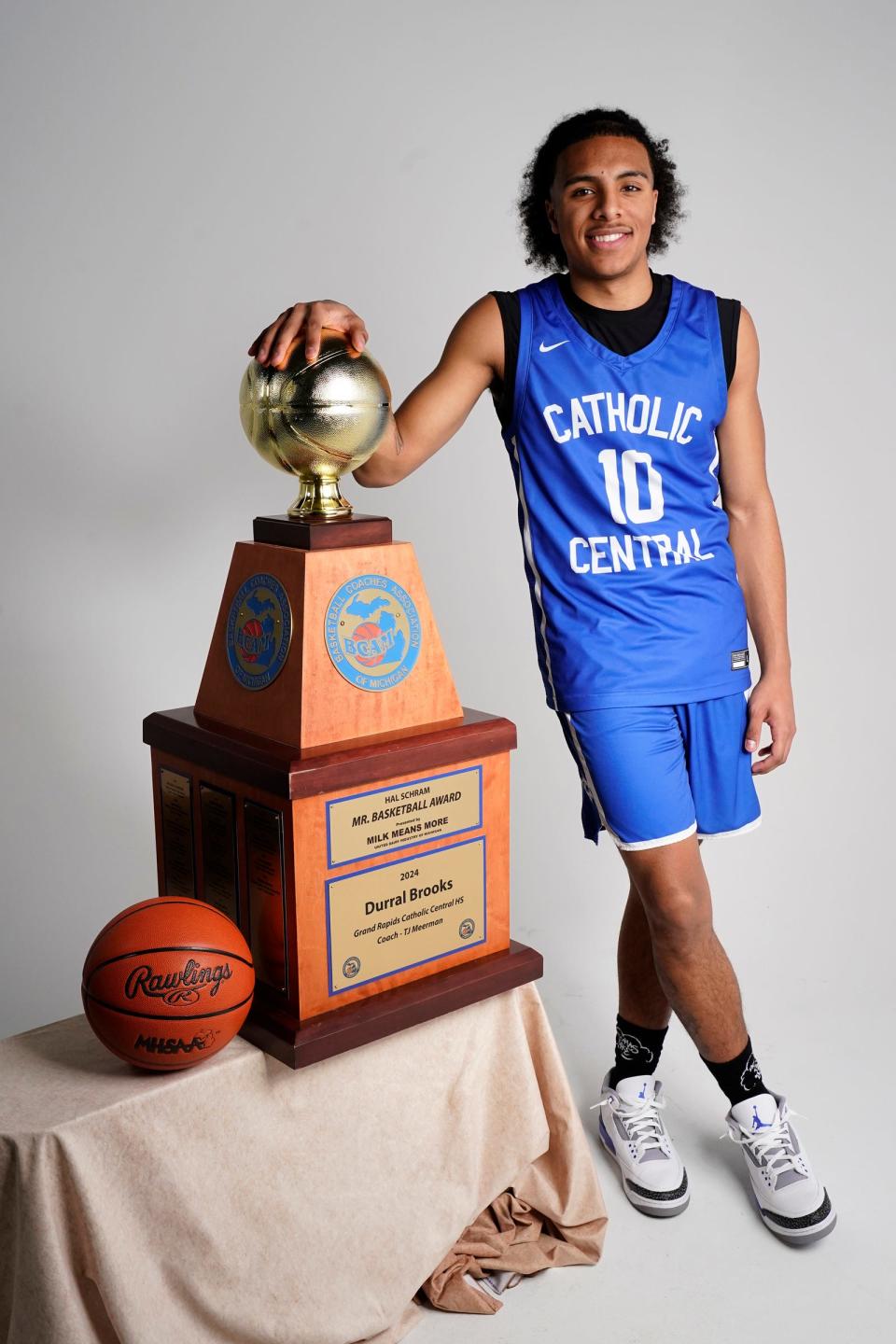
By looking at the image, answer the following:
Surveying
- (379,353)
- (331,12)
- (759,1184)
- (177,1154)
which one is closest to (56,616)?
(379,353)

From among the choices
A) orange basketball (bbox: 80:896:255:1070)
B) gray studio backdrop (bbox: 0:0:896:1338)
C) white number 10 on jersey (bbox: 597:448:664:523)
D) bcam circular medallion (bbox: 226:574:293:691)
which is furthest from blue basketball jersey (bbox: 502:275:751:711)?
gray studio backdrop (bbox: 0:0:896:1338)

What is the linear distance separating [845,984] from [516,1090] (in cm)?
127

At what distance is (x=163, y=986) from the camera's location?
5.30 ft

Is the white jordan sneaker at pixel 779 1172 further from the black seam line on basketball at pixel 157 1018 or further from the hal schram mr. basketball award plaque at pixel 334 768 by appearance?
the black seam line on basketball at pixel 157 1018

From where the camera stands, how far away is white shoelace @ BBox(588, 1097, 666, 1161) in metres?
2.31

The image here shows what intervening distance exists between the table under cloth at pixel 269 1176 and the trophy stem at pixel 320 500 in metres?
0.76

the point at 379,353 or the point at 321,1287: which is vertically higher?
the point at 379,353

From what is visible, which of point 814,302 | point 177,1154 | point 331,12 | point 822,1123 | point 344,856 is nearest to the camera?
point 177,1154

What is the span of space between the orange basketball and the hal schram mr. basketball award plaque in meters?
0.13

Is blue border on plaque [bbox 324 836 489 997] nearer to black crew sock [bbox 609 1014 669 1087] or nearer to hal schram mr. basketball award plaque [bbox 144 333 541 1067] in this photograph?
hal schram mr. basketball award plaque [bbox 144 333 541 1067]

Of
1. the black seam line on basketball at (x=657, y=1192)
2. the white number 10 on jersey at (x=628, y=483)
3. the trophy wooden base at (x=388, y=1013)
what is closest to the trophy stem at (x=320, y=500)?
the white number 10 on jersey at (x=628, y=483)

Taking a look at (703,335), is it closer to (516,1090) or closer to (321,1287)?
(516,1090)

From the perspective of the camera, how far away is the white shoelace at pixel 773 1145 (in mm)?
2232

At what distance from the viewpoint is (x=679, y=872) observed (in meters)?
2.15
